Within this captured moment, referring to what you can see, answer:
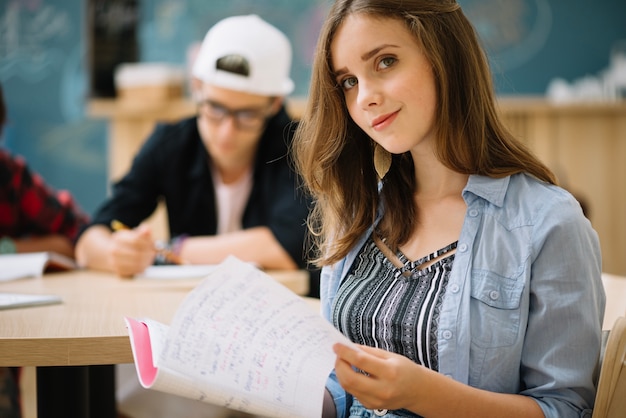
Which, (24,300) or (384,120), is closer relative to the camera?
Result: (384,120)

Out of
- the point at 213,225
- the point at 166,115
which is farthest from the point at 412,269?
the point at 166,115

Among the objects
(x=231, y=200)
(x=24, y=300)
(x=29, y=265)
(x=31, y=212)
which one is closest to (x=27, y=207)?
(x=31, y=212)

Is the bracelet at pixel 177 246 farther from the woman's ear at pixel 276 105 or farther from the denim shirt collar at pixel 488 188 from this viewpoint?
the denim shirt collar at pixel 488 188

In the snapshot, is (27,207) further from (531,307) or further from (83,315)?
(531,307)

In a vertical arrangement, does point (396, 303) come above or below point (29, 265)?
above

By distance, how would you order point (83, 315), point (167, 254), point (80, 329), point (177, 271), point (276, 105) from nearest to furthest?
point (80, 329)
point (83, 315)
point (177, 271)
point (167, 254)
point (276, 105)

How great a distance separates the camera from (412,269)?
1266mm

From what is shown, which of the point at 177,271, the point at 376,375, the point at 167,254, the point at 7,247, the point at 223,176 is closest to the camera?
the point at 376,375

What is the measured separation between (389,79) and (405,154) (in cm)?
22

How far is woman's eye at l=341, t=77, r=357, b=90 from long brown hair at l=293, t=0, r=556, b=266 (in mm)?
15

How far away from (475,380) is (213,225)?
168 centimetres

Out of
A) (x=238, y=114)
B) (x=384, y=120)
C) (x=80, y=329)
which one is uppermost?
(x=384, y=120)

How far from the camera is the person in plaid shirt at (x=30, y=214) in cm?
240

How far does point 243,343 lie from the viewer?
3.34ft
